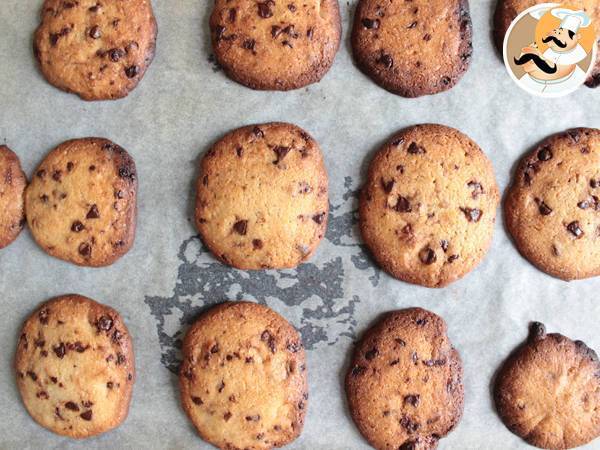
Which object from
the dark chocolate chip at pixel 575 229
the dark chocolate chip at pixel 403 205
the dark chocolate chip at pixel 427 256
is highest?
the dark chocolate chip at pixel 403 205

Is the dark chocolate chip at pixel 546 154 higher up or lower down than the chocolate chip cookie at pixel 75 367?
higher up

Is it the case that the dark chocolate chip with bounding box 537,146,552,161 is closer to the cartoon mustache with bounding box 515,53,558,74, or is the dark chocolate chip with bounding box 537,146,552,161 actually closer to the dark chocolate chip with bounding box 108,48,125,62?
the cartoon mustache with bounding box 515,53,558,74

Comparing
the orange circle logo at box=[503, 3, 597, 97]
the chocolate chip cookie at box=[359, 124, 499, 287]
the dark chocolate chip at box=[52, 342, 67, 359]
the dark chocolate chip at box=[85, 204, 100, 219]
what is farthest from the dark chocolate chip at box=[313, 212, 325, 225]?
the dark chocolate chip at box=[52, 342, 67, 359]

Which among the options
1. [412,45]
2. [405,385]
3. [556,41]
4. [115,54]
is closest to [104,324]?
[115,54]

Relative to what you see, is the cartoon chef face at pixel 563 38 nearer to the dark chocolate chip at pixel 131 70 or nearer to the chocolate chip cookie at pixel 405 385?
the chocolate chip cookie at pixel 405 385

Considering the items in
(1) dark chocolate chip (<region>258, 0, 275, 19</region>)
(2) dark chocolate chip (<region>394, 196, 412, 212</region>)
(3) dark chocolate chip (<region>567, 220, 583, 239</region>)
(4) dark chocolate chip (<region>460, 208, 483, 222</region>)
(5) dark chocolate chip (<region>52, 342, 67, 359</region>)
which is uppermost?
(1) dark chocolate chip (<region>258, 0, 275, 19</region>)

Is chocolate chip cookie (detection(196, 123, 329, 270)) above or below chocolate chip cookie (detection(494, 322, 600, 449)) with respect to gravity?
above

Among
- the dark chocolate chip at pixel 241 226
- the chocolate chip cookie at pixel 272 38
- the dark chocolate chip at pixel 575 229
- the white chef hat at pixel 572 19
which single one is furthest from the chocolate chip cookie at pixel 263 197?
the white chef hat at pixel 572 19
